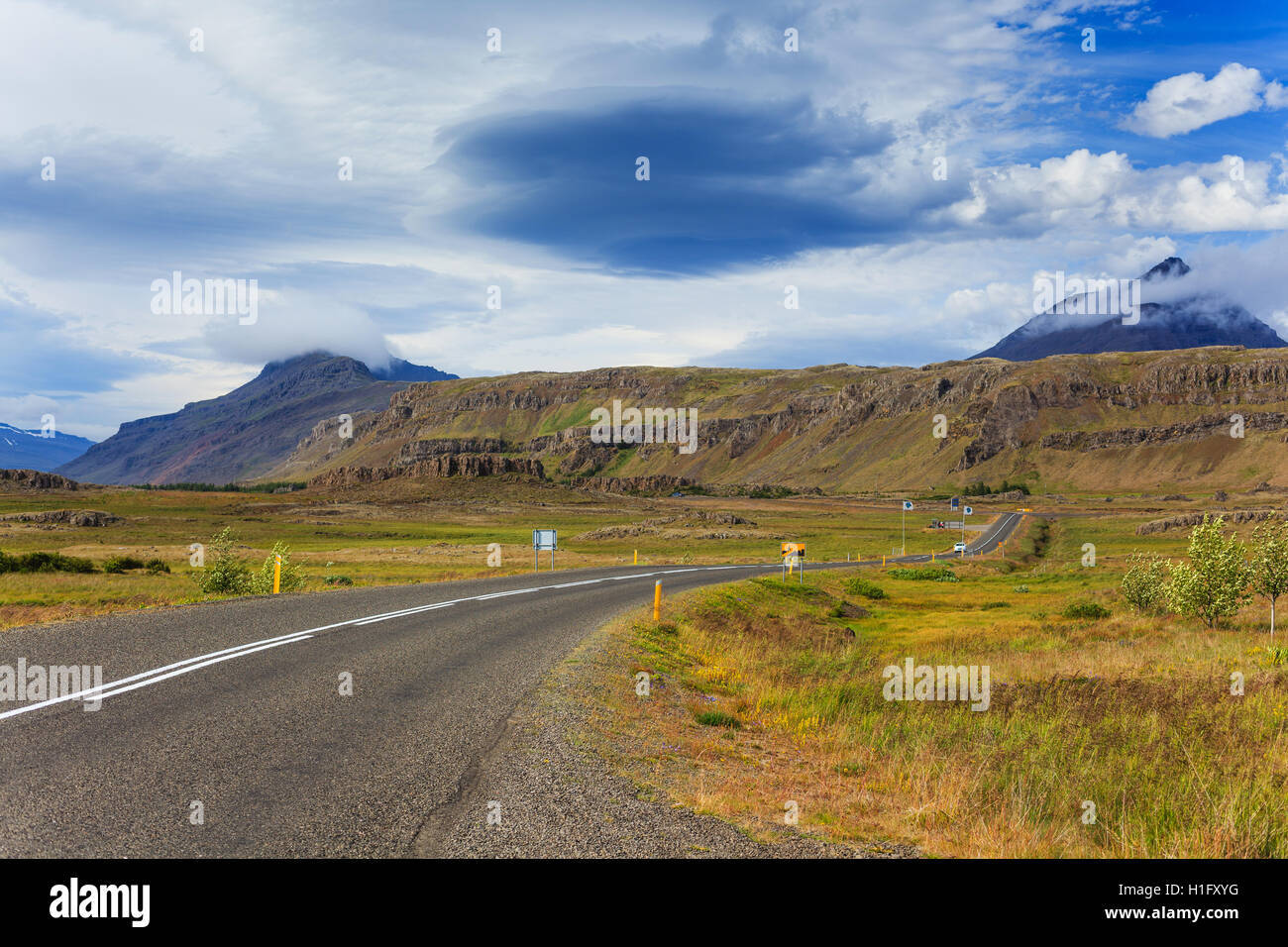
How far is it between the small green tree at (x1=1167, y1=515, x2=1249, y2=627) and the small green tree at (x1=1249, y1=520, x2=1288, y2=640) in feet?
1.67

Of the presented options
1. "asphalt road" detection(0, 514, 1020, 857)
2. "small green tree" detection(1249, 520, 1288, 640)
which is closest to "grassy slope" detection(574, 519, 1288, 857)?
"small green tree" detection(1249, 520, 1288, 640)

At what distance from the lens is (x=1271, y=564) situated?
26.8 meters

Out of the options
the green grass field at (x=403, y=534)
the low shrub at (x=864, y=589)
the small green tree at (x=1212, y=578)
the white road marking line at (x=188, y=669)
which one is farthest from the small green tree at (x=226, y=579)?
the small green tree at (x=1212, y=578)

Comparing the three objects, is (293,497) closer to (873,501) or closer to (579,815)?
(873,501)

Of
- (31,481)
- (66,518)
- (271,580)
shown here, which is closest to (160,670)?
(271,580)

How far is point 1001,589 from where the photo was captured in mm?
52875

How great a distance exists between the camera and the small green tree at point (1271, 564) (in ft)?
87.5

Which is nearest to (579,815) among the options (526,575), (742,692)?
(742,692)

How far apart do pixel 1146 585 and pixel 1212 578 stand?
27.2 feet

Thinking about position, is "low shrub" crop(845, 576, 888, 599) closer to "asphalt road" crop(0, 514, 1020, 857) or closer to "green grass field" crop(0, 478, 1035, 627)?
"green grass field" crop(0, 478, 1035, 627)

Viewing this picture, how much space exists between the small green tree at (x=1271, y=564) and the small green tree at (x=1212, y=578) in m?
0.51

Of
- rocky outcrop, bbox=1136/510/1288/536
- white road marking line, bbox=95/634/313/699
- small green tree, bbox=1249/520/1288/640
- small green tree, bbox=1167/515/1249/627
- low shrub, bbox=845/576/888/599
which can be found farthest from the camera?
rocky outcrop, bbox=1136/510/1288/536

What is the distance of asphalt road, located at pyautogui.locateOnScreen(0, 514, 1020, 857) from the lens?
5891mm
